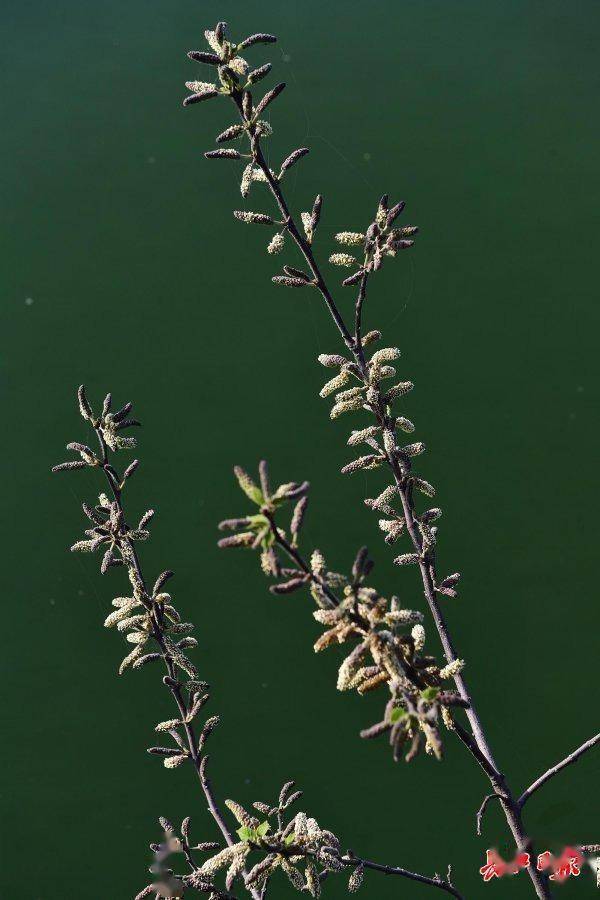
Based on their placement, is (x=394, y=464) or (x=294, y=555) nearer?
(x=294, y=555)

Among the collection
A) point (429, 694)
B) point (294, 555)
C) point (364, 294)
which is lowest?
point (429, 694)

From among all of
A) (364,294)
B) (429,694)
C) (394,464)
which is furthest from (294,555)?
(364,294)

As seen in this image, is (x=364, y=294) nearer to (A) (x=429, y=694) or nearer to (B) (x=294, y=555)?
(B) (x=294, y=555)

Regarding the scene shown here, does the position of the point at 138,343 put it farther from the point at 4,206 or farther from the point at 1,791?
the point at 1,791

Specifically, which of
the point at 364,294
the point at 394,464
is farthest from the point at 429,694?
the point at 364,294

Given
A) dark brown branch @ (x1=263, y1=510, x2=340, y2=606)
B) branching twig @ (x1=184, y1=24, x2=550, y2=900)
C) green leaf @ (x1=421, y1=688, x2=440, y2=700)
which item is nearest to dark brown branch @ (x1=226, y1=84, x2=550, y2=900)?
branching twig @ (x1=184, y1=24, x2=550, y2=900)

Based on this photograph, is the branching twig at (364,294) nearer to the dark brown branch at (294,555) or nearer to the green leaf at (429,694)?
the green leaf at (429,694)

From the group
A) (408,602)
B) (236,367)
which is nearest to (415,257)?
(236,367)

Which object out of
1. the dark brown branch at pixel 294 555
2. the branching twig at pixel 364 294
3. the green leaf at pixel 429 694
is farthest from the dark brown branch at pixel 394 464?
the dark brown branch at pixel 294 555

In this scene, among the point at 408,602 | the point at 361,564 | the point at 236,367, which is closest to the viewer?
the point at 361,564

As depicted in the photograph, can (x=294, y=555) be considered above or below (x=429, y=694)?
above

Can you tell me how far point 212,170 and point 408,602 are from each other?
1.41m

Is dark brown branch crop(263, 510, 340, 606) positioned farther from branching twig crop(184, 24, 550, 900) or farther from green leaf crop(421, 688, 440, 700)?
branching twig crop(184, 24, 550, 900)

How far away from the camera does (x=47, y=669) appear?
7.17ft
